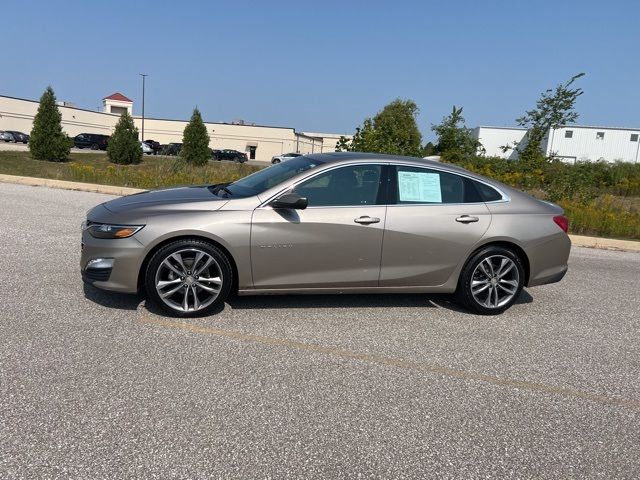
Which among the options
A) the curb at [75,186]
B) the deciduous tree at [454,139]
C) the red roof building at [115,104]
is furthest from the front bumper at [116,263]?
the red roof building at [115,104]

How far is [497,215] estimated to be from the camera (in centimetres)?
507

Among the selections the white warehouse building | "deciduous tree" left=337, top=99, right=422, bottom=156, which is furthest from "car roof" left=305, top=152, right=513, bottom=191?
the white warehouse building

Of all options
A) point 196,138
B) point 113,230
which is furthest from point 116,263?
point 196,138

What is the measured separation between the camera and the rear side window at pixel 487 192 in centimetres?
515

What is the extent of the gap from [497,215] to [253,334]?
2769 mm

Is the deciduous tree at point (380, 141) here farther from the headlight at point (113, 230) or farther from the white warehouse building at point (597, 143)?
the white warehouse building at point (597, 143)

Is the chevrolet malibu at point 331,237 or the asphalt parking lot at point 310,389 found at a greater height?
the chevrolet malibu at point 331,237

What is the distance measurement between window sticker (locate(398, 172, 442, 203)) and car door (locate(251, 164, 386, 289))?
0.25 meters

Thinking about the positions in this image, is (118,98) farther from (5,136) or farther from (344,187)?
(344,187)

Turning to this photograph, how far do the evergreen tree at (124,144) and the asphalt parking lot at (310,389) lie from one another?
30122 mm

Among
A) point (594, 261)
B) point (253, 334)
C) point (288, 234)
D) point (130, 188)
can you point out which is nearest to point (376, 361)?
point (253, 334)

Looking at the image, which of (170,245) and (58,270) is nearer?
(170,245)

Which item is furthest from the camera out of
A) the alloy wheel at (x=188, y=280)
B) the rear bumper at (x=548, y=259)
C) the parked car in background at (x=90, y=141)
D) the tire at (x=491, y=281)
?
the parked car in background at (x=90, y=141)

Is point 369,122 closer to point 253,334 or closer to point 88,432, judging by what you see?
point 253,334
